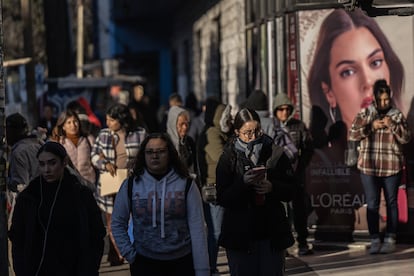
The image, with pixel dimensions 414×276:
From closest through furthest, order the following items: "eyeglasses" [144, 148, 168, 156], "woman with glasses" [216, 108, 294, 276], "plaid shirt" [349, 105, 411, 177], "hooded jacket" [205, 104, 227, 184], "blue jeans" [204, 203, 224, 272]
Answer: "eyeglasses" [144, 148, 168, 156] → "woman with glasses" [216, 108, 294, 276] → "blue jeans" [204, 203, 224, 272] → "hooded jacket" [205, 104, 227, 184] → "plaid shirt" [349, 105, 411, 177]

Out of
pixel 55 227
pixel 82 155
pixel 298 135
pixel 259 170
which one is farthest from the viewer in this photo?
pixel 298 135

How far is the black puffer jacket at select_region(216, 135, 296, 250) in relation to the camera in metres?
7.55

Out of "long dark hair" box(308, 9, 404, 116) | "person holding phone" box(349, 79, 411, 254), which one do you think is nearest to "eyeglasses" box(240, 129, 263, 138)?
"person holding phone" box(349, 79, 411, 254)

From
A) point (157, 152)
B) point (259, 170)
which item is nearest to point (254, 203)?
point (259, 170)

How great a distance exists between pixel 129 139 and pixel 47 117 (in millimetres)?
7318

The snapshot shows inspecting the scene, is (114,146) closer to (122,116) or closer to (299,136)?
(122,116)

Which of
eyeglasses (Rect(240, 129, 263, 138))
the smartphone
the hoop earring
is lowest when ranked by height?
the smartphone

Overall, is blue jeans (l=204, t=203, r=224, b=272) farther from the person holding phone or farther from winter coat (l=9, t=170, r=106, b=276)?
winter coat (l=9, t=170, r=106, b=276)

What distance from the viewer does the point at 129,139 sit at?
1170 cm

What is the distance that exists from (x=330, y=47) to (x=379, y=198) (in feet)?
6.14

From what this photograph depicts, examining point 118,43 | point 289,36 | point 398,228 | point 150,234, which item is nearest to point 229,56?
point 289,36

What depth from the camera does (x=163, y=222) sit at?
698cm

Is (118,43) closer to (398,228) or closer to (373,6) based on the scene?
(398,228)

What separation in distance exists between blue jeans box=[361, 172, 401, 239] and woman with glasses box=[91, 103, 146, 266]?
2555mm
